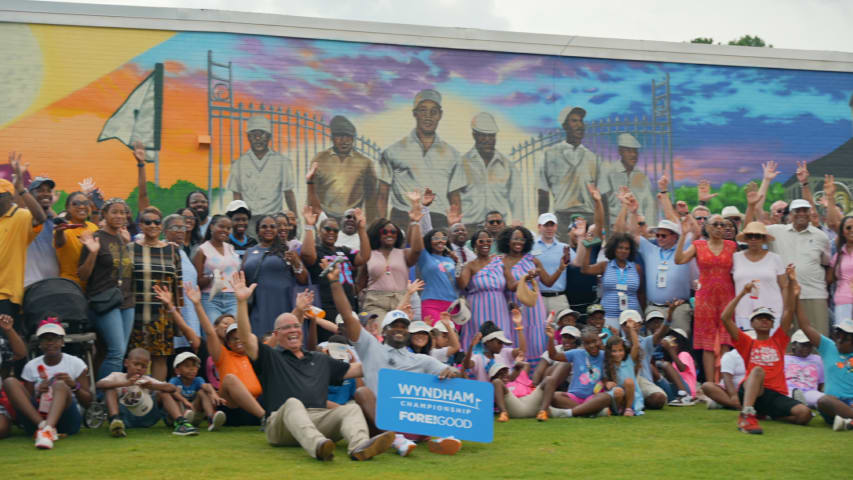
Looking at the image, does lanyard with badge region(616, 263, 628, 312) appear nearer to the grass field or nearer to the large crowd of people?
the large crowd of people

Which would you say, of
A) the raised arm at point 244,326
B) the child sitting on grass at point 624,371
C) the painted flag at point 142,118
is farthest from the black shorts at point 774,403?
the painted flag at point 142,118

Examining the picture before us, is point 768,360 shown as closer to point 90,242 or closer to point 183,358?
point 183,358

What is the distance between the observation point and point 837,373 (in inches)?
384

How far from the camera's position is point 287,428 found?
25.5 feet

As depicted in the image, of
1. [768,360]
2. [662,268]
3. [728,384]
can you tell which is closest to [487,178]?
[662,268]

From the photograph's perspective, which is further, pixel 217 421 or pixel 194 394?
pixel 194 394

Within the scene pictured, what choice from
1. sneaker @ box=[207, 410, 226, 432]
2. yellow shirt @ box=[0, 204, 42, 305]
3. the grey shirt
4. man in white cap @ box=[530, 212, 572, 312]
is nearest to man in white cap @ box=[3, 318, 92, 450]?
yellow shirt @ box=[0, 204, 42, 305]

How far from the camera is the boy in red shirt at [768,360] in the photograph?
9633 mm

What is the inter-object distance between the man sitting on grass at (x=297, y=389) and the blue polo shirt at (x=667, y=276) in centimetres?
459

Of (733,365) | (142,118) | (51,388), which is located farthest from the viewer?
(142,118)

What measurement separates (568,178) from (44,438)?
1328 cm

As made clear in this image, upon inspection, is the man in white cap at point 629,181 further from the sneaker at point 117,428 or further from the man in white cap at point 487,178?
the sneaker at point 117,428

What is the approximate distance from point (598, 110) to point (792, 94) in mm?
4363

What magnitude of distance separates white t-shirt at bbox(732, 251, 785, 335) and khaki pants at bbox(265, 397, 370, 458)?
5379 millimetres
